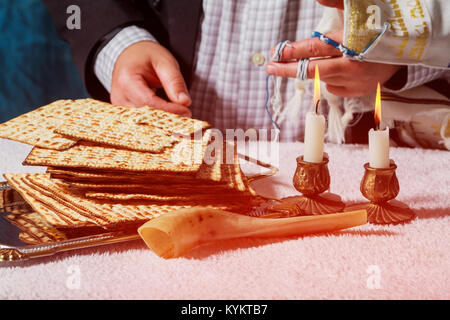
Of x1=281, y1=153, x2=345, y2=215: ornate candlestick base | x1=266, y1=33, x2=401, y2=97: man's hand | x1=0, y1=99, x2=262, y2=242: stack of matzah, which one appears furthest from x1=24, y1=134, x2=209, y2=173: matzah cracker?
x1=266, y1=33, x2=401, y2=97: man's hand

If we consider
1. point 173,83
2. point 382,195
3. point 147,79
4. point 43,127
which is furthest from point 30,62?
point 382,195

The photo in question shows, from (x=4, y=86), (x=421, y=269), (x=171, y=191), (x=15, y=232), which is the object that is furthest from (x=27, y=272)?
(x=4, y=86)

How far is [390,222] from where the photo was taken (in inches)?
22.2

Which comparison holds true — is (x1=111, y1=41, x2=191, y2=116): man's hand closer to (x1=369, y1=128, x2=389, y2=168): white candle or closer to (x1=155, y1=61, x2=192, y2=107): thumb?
(x1=155, y1=61, x2=192, y2=107): thumb

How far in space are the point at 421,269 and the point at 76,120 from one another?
0.50 m

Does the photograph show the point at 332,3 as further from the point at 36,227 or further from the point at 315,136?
the point at 36,227

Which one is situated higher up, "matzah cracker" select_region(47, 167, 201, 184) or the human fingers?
the human fingers

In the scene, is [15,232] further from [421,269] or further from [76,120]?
[421,269]

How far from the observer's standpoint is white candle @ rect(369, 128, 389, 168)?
561 millimetres

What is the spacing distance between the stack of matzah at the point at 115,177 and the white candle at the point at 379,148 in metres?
0.16

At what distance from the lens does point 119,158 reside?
1.88 feet

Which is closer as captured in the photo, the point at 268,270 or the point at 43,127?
the point at 268,270

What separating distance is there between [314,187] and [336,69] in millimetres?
307

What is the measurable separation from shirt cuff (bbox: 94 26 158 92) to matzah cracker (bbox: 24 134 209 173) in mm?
544
